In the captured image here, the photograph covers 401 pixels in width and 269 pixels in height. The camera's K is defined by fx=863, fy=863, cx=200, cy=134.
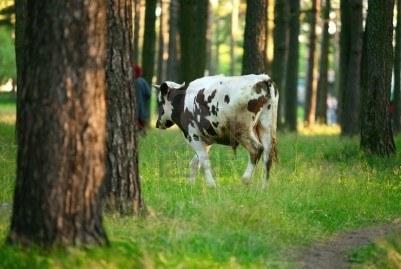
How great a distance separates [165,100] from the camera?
14648 mm

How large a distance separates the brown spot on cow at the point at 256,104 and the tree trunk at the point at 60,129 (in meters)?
5.66

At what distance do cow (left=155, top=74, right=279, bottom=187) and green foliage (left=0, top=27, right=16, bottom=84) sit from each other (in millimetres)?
43713

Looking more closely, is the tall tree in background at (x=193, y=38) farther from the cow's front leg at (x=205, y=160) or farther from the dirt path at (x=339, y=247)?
the dirt path at (x=339, y=247)

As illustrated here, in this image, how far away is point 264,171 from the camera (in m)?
13.1

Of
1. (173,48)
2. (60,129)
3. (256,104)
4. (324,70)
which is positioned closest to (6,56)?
(173,48)

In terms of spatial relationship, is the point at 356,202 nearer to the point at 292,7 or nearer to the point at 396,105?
the point at 396,105

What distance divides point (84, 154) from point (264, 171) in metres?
6.03

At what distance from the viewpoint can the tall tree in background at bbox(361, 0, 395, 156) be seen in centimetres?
1756

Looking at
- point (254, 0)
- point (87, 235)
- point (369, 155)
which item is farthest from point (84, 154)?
point (254, 0)

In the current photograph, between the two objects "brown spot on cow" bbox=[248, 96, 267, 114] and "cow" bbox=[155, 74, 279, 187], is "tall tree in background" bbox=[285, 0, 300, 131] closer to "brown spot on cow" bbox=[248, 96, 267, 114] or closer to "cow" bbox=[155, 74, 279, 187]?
"cow" bbox=[155, 74, 279, 187]

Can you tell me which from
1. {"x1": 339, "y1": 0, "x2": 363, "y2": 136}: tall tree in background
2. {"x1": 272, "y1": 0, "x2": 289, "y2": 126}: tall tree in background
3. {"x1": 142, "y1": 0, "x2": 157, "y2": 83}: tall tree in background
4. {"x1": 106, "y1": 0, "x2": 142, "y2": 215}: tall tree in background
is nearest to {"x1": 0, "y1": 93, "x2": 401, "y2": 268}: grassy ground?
{"x1": 106, "y1": 0, "x2": 142, "y2": 215}: tall tree in background

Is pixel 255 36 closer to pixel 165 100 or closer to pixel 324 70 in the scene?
pixel 165 100

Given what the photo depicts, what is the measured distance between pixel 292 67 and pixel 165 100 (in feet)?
60.2

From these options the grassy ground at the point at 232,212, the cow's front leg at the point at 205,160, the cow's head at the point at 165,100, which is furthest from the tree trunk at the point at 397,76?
the cow's front leg at the point at 205,160
